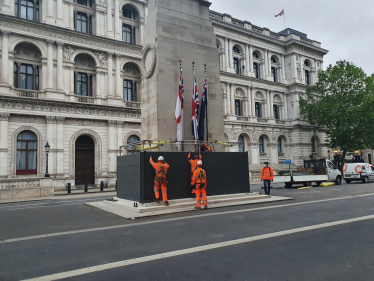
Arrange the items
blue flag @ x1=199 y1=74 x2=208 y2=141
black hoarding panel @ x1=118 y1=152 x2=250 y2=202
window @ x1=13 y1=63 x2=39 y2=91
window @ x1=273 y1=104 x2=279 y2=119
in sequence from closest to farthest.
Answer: black hoarding panel @ x1=118 y1=152 x2=250 y2=202, blue flag @ x1=199 y1=74 x2=208 y2=141, window @ x1=13 y1=63 x2=39 y2=91, window @ x1=273 y1=104 x2=279 y2=119

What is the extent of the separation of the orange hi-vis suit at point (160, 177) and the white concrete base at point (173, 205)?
393mm

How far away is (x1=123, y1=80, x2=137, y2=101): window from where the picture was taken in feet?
108

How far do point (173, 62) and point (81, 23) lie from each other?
889 inches

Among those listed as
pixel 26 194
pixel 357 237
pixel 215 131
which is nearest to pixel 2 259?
pixel 357 237

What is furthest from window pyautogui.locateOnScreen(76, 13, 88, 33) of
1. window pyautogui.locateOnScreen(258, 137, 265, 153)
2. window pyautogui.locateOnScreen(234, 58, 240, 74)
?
window pyautogui.locateOnScreen(258, 137, 265, 153)

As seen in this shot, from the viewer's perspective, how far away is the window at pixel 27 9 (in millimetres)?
27703

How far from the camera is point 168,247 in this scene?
6.13 metres

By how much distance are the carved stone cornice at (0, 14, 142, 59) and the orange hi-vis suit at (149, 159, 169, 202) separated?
921 inches

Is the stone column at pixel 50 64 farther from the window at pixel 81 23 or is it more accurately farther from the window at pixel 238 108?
the window at pixel 238 108

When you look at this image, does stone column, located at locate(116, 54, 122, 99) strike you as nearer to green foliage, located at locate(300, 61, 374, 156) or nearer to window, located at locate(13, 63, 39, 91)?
window, located at locate(13, 63, 39, 91)

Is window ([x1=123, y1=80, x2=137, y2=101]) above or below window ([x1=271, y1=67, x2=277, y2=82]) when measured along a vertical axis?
below

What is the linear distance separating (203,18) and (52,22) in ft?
66.0

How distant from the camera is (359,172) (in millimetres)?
25422

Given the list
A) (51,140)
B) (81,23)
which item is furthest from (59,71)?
(51,140)
